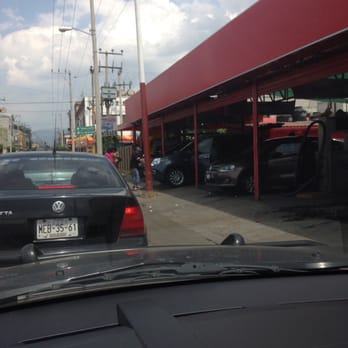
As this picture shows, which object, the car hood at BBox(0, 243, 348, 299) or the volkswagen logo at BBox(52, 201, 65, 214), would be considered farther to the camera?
the volkswagen logo at BBox(52, 201, 65, 214)

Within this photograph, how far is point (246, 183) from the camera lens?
15047mm

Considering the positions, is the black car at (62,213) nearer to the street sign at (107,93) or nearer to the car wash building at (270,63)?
the car wash building at (270,63)

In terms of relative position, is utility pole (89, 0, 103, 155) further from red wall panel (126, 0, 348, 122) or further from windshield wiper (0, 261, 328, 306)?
windshield wiper (0, 261, 328, 306)

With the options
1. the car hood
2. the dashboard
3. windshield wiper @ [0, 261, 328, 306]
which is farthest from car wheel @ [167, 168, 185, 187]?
the dashboard

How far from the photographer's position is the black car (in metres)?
4.56

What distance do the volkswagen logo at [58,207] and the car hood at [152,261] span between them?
4.95 feet

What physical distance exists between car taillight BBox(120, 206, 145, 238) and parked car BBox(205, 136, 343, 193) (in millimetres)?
10057

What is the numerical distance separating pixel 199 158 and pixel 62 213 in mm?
14691

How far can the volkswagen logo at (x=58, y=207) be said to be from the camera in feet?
15.2

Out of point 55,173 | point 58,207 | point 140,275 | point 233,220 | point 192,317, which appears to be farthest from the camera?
point 233,220

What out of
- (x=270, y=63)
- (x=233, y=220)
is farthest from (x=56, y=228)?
(x=270, y=63)

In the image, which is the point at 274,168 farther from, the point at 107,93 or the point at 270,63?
the point at 107,93

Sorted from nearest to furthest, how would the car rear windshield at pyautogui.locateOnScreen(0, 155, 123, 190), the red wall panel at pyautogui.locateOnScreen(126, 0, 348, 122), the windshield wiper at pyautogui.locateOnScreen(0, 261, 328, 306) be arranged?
the windshield wiper at pyautogui.locateOnScreen(0, 261, 328, 306)
the car rear windshield at pyautogui.locateOnScreen(0, 155, 123, 190)
the red wall panel at pyautogui.locateOnScreen(126, 0, 348, 122)

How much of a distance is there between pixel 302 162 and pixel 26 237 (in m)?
11.4
